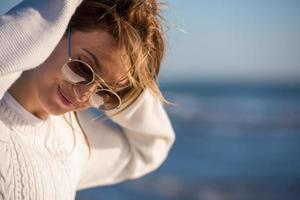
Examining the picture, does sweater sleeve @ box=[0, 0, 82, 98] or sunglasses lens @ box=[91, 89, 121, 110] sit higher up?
sweater sleeve @ box=[0, 0, 82, 98]

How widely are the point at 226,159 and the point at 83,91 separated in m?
6.65

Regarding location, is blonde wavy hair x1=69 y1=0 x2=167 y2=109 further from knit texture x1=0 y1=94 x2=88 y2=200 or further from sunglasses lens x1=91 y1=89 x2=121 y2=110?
knit texture x1=0 y1=94 x2=88 y2=200

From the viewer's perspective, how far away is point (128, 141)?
2.54 metres

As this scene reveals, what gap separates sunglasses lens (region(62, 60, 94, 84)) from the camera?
1.68 meters

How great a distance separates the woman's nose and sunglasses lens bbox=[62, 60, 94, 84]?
3 cm

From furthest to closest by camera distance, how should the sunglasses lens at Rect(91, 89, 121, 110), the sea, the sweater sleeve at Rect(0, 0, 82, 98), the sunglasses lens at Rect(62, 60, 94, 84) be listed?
the sea, the sunglasses lens at Rect(91, 89, 121, 110), the sunglasses lens at Rect(62, 60, 94, 84), the sweater sleeve at Rect(0, 0, 82, 98)

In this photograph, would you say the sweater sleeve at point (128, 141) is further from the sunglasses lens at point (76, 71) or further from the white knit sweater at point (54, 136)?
the sunglasses lens at point (76, 71)

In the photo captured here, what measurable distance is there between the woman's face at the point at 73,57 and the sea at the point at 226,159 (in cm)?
135

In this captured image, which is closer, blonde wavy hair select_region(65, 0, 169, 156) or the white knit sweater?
the white knit sweater

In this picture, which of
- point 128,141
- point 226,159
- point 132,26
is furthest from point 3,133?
point 226,159

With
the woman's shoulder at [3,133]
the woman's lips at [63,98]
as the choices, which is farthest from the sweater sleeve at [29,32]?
the woman's lips at [63,98]

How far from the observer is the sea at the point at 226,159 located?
636cm

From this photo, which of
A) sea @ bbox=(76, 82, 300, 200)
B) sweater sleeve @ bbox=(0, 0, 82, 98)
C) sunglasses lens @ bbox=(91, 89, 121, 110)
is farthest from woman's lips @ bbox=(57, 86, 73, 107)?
sea @ bbox=(76, 82, 300, 200)

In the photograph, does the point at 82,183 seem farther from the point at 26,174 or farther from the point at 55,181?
the point at 26,174
